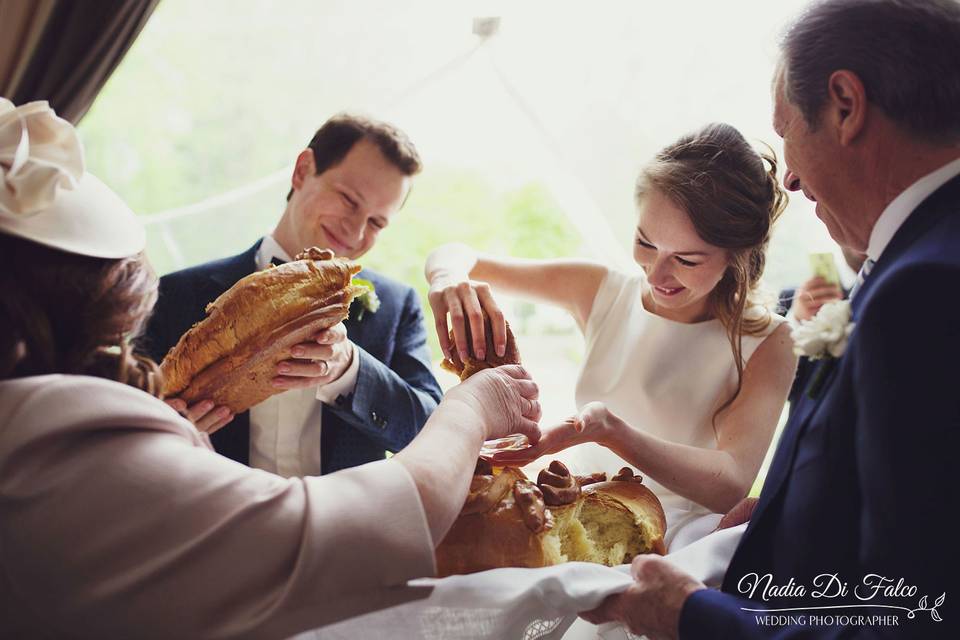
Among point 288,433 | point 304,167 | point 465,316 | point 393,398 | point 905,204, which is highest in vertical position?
point 905,204

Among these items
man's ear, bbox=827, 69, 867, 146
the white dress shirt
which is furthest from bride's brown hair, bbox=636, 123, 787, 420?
the white dress shirt

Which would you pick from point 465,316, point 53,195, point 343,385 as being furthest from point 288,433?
point 53,195

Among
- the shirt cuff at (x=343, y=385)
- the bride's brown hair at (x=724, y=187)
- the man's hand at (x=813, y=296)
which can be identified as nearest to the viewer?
the bride's brown hair at (x=724, y=187)

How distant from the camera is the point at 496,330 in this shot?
1884mm

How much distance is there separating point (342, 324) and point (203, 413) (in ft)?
2.30

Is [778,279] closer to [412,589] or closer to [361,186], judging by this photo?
[361,186]

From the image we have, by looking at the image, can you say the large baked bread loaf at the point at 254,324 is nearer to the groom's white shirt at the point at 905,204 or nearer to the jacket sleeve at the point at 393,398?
the jacket sleeve at the point at 393,398

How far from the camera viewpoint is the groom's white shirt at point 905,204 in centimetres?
129

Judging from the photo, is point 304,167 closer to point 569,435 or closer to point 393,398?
point 393,398

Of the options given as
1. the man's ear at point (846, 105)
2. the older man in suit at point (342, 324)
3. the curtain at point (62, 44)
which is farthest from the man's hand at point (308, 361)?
the curtain at point (62, 44)

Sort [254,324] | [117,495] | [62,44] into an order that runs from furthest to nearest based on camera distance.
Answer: [62,44], [254,324], [117,495]

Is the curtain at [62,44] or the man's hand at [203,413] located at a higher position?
the curtain at [62,44]

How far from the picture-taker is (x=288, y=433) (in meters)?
2.37

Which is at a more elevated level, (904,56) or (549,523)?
(904,56)
